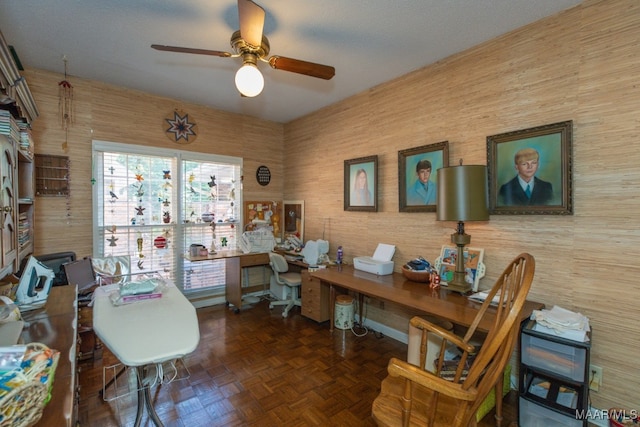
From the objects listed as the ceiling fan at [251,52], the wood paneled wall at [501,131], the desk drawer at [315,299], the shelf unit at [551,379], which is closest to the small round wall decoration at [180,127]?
the wood paneled wall at [501,131]

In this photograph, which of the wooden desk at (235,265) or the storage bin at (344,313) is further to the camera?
the wooden desk at (235,265)

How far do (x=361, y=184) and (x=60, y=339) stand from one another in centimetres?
282

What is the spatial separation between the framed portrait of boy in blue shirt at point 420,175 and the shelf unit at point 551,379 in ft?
4.32

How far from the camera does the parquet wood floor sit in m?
1.94

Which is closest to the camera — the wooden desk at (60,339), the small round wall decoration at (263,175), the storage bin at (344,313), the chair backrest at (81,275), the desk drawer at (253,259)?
the wooden desk at (60,339)

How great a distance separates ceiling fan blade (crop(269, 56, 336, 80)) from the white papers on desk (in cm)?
205

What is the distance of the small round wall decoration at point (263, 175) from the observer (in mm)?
4488

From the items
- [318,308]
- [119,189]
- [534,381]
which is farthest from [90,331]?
[534,381]

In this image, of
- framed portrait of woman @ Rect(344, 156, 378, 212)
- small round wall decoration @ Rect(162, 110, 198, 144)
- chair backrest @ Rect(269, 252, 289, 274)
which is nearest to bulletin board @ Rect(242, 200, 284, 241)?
chair backrest @ Rect(269, 252, 289, 274)

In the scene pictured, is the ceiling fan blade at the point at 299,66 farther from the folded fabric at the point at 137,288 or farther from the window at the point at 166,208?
the window at the point at 166,208

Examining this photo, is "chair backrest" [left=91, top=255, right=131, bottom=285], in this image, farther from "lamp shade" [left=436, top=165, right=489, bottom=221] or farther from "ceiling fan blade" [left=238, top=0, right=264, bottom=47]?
"lamp shade" [left=436, top=165, right=489, bottom=221]

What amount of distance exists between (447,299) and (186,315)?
1788mm

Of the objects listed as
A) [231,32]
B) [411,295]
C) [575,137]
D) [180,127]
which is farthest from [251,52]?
[180,127]

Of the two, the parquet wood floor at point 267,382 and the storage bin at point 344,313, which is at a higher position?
the storage bin at point 344,313
